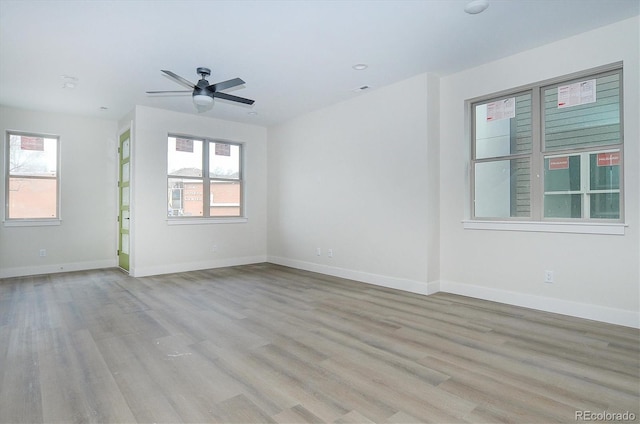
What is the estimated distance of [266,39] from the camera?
3.56 m

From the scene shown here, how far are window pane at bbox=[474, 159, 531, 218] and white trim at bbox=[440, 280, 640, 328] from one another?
89cm

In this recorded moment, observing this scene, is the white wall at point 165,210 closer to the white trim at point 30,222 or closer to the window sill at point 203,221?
the window sill at point 203,221

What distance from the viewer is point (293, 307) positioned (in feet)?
13.0

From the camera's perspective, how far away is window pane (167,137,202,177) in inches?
248

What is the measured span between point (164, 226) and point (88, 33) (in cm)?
332

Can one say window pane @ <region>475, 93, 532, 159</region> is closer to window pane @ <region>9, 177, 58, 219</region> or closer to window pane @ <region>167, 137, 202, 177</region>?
window pane @ <region>167, 137, 202, 177</region>

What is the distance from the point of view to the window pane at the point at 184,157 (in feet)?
20.7

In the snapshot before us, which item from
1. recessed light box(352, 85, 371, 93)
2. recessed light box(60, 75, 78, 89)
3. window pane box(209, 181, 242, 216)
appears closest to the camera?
recessed light box(60, 75, 78, 89)

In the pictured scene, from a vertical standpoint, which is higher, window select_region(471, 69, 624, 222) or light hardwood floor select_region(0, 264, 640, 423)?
window select_region(471, 69, 624, 222)

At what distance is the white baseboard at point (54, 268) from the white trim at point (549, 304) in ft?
19.2

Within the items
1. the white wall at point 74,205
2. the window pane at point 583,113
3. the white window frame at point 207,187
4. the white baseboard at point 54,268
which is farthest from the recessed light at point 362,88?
the white baseboard at point 54,268

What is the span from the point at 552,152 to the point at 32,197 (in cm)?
758

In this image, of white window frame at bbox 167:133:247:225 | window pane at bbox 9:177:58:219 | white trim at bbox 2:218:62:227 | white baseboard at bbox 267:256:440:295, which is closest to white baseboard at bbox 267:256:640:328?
white baseboard at bbox 267:256:440:295

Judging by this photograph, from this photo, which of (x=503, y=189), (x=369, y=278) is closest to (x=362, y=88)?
(x=503, y=189)
